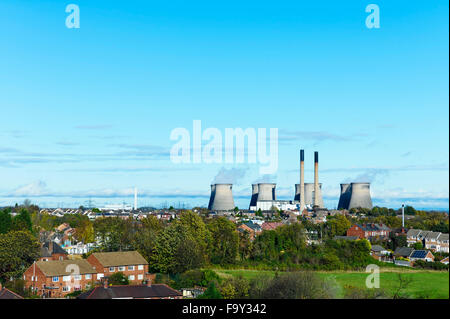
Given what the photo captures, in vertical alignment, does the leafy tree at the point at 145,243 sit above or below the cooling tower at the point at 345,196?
below

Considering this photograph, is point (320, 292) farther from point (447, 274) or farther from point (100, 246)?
point (100, 246)

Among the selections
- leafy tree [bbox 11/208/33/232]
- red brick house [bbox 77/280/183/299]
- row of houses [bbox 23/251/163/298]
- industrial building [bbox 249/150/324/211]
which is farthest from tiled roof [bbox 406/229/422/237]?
industrial building [bbox 249/150/324/211]

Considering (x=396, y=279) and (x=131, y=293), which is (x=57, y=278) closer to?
(x=131, y=293)

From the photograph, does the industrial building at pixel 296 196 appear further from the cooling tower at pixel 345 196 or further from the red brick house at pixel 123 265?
the red brick house at pixel 123 265

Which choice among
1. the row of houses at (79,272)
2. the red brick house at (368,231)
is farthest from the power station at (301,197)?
the row of houses at (79,272)
